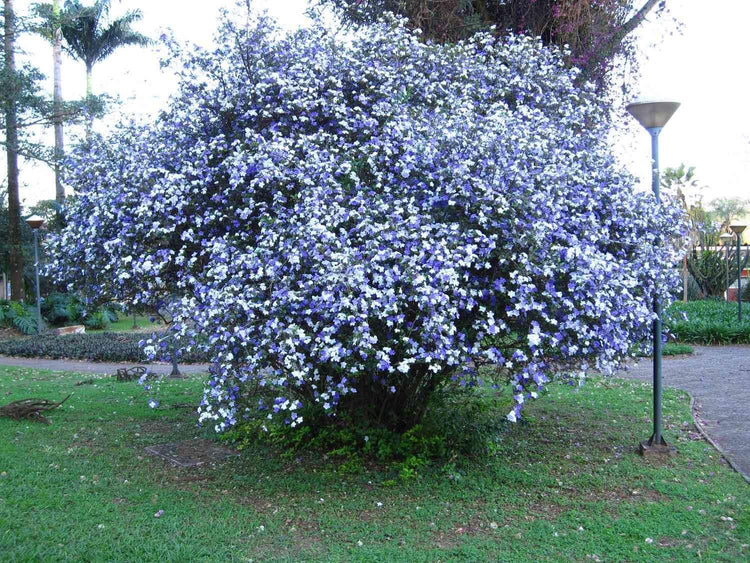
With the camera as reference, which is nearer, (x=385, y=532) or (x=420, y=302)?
(x=420, y=302)

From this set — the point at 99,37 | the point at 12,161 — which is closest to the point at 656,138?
the point at 12,161

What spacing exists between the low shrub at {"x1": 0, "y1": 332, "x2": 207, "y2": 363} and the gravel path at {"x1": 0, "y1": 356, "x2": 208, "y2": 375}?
200mm

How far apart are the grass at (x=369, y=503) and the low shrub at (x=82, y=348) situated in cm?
573

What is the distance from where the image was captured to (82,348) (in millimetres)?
13078

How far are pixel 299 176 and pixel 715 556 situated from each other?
129 inches

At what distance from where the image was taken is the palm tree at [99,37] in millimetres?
23766

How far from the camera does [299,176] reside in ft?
14.1

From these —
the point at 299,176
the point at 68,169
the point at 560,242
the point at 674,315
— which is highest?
the point at 68,169

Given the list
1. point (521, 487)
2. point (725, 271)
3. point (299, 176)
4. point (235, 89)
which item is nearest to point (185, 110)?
point (235, 89)

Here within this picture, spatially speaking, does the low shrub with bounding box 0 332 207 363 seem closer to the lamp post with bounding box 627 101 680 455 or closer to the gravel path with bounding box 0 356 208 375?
the gravel path with bounding box 0 356 208 375

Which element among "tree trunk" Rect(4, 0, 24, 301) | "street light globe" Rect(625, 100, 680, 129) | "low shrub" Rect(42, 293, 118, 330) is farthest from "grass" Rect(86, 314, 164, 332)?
"street light globe" Rect(625, 100, 680, 129)

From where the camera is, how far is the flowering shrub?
13.0 feet

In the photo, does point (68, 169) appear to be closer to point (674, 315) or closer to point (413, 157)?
point (413, 157)

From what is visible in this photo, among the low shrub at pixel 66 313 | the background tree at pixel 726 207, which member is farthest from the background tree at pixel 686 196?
the low shrub at pixel 66 313
